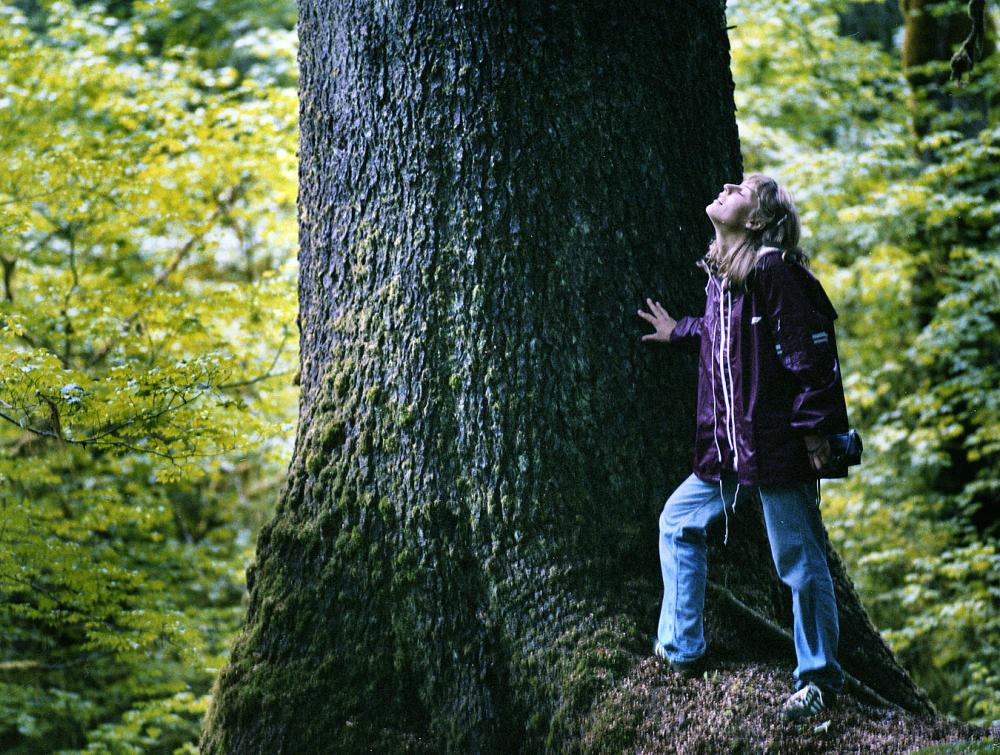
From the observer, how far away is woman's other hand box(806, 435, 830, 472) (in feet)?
8.84

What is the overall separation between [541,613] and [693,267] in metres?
1.41

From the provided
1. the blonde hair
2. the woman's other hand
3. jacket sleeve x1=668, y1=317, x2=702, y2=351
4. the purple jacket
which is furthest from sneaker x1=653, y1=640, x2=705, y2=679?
Result: the blonde hair

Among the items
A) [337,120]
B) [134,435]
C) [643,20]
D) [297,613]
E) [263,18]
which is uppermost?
[263,18]

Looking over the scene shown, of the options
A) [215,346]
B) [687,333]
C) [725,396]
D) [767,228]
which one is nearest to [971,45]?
[767,228]

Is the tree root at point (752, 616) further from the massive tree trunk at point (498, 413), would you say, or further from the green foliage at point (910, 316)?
the green foliage at point (910, 316)

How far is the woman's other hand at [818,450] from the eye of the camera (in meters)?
2.70

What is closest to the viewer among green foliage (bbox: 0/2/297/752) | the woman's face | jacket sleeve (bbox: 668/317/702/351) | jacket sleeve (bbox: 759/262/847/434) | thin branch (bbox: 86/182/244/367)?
jacket sleeve (bbox: 759/262/847/434)

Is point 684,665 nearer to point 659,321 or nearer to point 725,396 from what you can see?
point 725,396

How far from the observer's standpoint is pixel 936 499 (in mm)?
7953

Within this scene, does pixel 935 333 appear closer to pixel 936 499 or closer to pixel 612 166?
pixel 936 499

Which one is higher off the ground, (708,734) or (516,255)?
(516,255)

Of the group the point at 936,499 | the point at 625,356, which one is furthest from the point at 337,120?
the point at 936,499

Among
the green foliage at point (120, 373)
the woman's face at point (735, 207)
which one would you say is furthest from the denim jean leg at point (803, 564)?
the green foliage at point (120, 373)

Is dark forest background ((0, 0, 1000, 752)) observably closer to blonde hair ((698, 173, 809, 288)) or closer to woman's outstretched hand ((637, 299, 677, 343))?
woman's outstretched hand ((637, 299, 677, 343))
